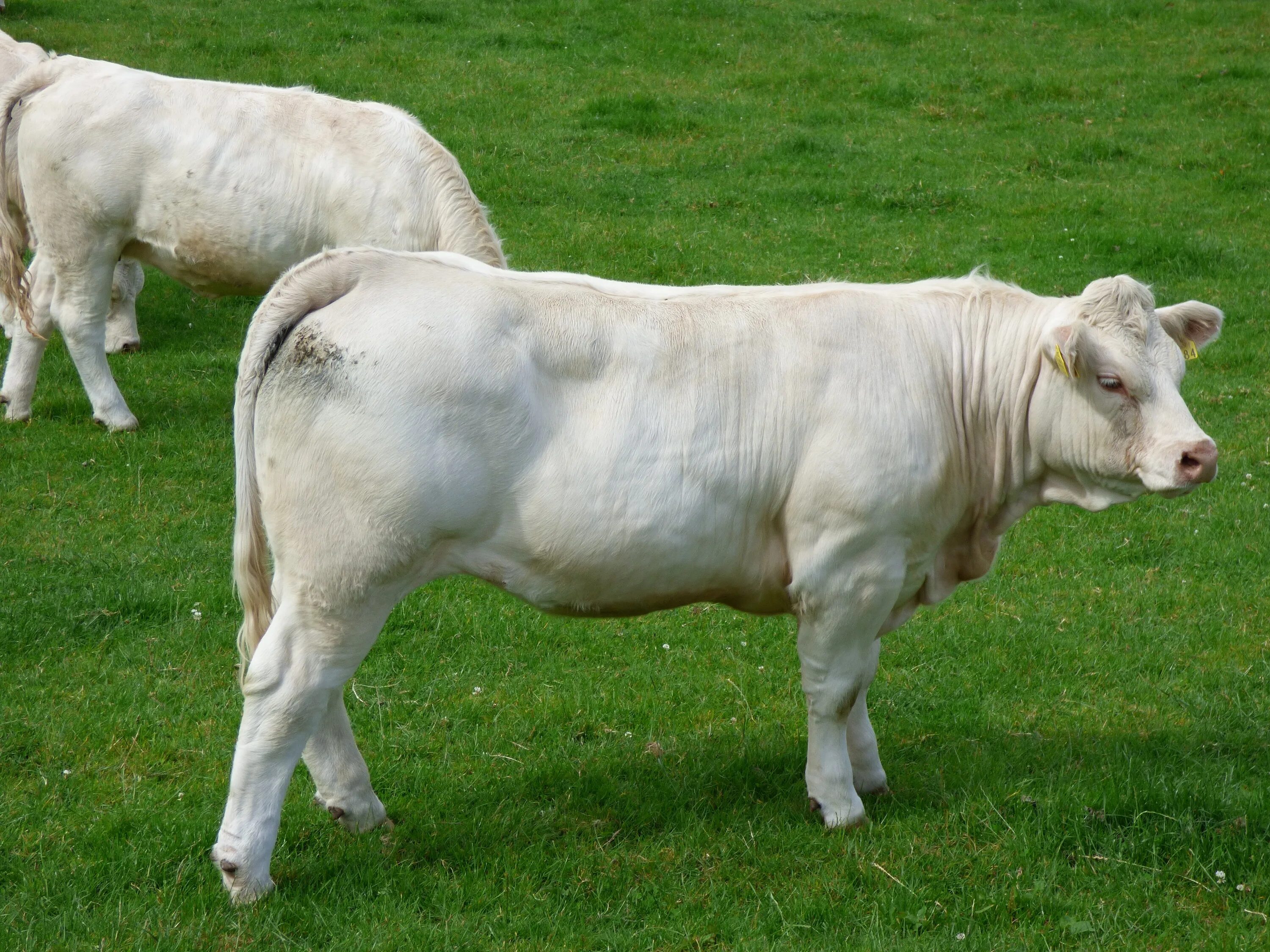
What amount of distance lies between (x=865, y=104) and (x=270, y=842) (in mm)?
14350

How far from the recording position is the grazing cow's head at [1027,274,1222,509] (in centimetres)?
475

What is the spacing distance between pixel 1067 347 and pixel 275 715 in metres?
3.02

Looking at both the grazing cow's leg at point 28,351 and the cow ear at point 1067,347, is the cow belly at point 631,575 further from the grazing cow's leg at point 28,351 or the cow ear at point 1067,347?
the grazing cow's leg at point 28,351

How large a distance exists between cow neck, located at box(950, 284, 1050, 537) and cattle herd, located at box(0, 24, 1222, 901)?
1 cm

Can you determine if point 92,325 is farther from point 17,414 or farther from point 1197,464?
point 1197,464

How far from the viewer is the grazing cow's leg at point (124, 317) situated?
1114 cm

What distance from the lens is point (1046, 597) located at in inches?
288

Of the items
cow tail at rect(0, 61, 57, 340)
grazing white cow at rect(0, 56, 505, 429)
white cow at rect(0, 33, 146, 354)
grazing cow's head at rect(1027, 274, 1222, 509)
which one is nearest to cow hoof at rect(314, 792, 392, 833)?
grazing cow's head at rect(1027, 274, 1222, 509)

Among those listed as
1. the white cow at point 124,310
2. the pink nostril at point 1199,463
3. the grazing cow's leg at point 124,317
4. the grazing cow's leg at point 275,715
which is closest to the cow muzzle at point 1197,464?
the pink nostril at point 1199,463

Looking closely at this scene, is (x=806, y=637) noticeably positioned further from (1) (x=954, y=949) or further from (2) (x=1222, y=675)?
(2) (x=1222, y=675)

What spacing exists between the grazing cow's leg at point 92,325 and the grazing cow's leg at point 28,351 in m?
0.17

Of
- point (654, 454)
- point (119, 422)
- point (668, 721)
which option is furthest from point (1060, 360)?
point (119, 422)

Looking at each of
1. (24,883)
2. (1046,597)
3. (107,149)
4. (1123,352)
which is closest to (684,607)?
(1046,597)

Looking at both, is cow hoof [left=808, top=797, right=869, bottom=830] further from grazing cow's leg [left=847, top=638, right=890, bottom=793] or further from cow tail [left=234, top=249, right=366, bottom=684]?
cow tail [left=234, top=249, right=366, bottom=684]
